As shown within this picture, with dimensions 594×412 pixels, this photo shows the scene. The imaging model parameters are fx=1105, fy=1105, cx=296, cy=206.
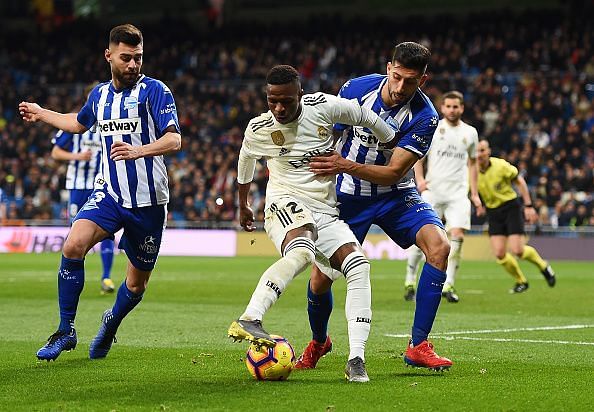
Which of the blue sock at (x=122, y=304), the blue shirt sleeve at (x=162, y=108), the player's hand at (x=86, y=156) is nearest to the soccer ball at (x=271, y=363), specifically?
the blue sock at (x=122, y=304)

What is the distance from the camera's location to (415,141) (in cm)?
729

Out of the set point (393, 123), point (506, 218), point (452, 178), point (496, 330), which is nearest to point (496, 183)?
point (506, 218)

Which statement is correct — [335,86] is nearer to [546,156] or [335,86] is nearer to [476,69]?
[476,69]

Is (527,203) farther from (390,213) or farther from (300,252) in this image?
(300,252)

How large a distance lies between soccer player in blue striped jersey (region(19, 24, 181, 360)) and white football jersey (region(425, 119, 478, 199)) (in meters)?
6.96

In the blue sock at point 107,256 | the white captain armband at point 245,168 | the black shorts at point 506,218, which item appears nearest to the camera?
the white captain armband at point 245,168

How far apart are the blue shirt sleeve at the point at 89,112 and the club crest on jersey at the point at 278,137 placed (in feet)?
5.78

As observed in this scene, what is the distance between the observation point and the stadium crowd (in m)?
28.0

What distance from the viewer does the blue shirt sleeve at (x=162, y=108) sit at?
25.4 ft

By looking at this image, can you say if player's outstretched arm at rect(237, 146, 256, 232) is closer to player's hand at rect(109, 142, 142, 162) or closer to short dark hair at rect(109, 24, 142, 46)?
player's hand at rect(109, 142, 142, 162)

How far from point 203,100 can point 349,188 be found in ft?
92.0

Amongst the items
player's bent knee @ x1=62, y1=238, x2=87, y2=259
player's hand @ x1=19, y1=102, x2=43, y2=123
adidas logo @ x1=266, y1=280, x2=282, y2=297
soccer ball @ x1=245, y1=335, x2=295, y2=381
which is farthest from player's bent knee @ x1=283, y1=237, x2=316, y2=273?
player's hand @ x1=19, y1=102, x2=43, y2=123

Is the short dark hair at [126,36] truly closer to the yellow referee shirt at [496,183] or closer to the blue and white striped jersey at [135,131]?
the blue and white striped jersey at [135,131]

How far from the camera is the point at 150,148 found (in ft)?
24.3
